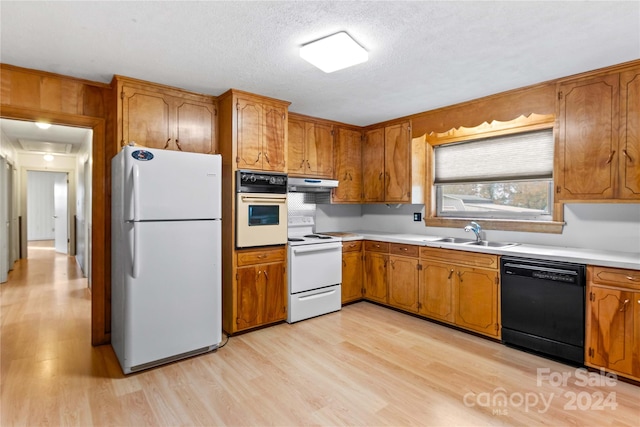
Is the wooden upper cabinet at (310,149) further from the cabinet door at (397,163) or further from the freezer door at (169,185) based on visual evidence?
the freezer door at (169,185)

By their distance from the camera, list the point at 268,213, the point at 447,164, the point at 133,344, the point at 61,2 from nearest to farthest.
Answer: the point at 61,2 → the point at 133,344 → the point at 268,213 → the point at 447,164

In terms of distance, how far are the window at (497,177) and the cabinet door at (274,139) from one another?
6.59 ft

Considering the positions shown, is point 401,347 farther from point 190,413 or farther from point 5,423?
point 5,423

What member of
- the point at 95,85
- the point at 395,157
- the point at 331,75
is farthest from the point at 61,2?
the point at 395,157

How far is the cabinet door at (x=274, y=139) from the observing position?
11.5 ft

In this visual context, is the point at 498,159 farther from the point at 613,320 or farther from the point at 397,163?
the point at 613,320

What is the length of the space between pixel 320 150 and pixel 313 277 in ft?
5.40

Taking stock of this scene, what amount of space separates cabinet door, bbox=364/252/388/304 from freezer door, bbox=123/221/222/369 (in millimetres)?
2045

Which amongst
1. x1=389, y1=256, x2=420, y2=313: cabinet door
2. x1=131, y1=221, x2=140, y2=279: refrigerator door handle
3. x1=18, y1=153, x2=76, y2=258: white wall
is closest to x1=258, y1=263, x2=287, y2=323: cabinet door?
x1=131, y1=221, x2=140, y2=279: refrigerator door handle

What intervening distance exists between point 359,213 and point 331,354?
2.69 metres

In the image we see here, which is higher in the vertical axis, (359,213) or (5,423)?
(359,213)

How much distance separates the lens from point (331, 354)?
9.55ft

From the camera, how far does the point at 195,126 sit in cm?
337

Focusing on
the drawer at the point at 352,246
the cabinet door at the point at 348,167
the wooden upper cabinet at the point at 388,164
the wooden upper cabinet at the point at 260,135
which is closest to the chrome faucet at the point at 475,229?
the wooden upper cabinet at the point at 388,164
